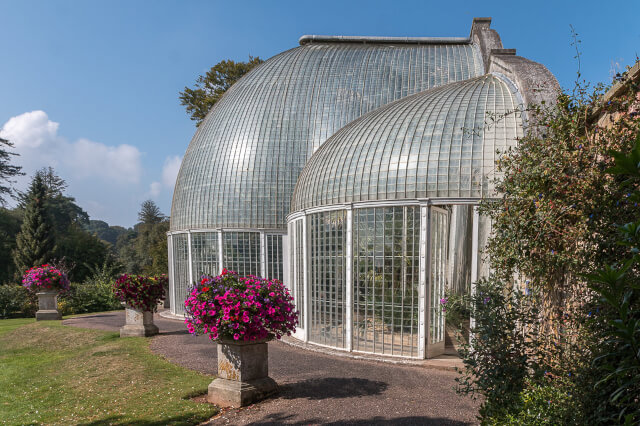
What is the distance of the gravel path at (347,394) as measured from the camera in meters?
6.17

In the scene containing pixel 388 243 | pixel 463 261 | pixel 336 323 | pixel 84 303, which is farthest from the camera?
pixel 84 303

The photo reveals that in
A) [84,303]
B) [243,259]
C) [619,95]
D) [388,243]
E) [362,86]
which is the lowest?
[84,303]

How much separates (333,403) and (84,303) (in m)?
21.2

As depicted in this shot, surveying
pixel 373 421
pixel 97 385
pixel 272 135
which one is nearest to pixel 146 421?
pixel 97 385

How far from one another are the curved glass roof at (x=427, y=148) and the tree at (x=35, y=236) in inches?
1045

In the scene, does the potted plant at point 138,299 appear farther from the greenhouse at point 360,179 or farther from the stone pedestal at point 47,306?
the stone pedestal at point 47,306

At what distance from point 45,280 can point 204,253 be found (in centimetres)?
786

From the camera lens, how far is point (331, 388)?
757 cm

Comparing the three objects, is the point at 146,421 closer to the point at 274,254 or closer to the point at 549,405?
the point at 549,405

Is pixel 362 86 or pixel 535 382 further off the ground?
pixel 362 86

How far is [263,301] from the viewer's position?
23.1 ft

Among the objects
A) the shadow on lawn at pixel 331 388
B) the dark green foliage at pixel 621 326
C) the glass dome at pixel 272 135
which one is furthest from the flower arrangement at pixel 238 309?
the glass dome at pixel 272 135

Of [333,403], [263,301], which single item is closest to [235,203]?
[263,301]

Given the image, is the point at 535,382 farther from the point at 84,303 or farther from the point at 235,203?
the point at 84,303
